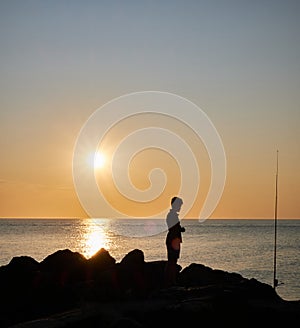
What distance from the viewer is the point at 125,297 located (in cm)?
1421

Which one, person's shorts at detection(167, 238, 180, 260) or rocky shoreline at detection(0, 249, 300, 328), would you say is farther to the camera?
person's shorts at detection(167, 238, 180, 260)

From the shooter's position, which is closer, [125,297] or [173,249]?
[125,297]

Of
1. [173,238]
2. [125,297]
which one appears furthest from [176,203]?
[125,297]

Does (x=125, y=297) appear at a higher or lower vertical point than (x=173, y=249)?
lower

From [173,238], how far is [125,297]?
1.80m

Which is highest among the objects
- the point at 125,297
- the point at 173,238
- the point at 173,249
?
the point at 173,238

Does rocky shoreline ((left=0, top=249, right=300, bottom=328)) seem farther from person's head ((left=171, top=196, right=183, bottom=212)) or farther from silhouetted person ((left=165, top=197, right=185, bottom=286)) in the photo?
person's head ((left=171, top=196, right=183, bottom=212))

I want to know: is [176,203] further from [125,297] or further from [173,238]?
[125,297]

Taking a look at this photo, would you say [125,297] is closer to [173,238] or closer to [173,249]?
[173,249]

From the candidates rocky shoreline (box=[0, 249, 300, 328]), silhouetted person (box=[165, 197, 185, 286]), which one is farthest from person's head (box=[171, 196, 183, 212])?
rocky shoreline (box=[0, 249, 300, 328])

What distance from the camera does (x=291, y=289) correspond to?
34.8 metres

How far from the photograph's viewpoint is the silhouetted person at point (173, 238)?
14.9 meters

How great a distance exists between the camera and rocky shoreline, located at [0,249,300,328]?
38.3 feet

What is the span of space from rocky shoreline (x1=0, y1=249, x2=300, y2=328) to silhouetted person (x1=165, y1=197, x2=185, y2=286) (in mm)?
321
